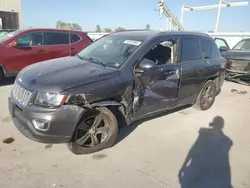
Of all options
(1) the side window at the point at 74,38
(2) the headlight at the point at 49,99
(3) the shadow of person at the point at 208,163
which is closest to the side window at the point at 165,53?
(3) the shadow of person at the point at 208,163

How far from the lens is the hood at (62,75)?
9.88 feet

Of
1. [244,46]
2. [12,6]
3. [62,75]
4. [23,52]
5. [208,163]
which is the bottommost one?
[208,163]

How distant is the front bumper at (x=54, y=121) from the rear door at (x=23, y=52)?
166 inches

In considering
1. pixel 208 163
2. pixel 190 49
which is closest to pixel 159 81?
pixel 190 49

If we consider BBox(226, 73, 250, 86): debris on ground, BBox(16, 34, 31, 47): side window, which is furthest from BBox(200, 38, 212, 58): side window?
BBox(16, 34, 31, 47): side window

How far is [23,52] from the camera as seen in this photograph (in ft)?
22.5

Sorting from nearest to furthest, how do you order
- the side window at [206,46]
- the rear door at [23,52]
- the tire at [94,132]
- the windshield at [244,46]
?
the tire at [94,132]
the side window at [206,46]
the rear door at [23,52]
the windshield at [244,46]

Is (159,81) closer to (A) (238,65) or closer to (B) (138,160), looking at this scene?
(B) (138,160)

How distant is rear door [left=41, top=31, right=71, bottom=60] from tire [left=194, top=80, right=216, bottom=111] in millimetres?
4520

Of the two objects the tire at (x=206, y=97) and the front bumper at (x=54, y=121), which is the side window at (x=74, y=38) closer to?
the tire at (x=206, y=97)

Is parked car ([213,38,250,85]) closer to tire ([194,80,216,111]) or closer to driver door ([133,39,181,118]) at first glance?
tire ([194,80,216,111])

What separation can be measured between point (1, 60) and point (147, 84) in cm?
477

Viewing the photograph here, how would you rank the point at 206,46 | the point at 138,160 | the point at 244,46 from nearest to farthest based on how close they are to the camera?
the point at 138,160 < the point at 206,46 < the point at 244,46

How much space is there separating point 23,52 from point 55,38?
1.19m
